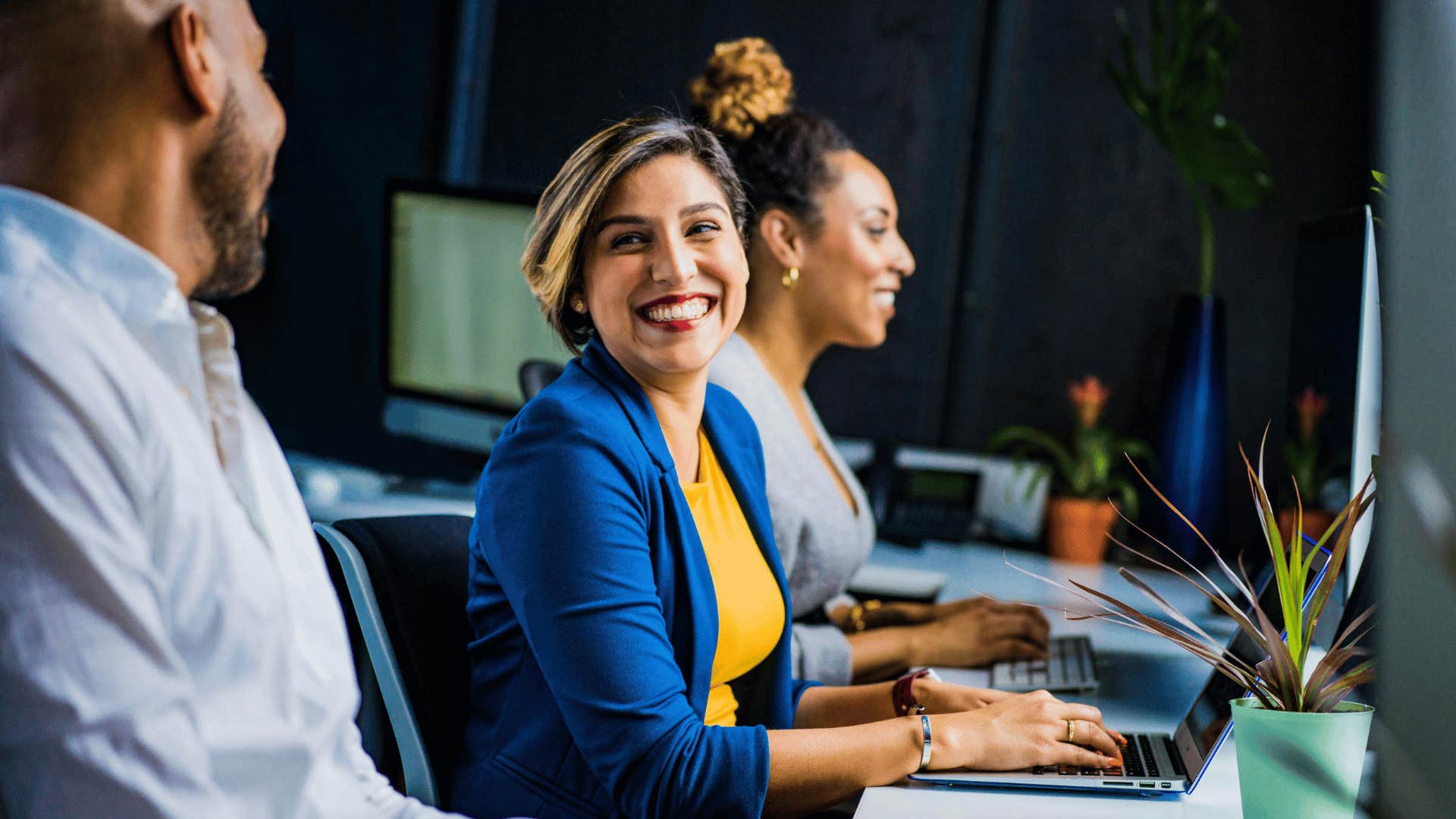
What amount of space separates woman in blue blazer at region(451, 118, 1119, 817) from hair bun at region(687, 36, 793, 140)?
505 millimetres

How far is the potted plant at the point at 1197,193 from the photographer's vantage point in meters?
2.53

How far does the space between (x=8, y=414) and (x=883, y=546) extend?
219 cm

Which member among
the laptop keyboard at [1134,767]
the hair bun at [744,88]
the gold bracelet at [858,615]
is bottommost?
the gold bracelet at [858,615]

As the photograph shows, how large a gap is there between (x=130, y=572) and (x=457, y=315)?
2.13 metres

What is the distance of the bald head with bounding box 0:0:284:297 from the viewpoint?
0.71 meters

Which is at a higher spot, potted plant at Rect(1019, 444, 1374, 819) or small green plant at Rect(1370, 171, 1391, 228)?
small green plant at Rect(1370, 171, 1391, 228)

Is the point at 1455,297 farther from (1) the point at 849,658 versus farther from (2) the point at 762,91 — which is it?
(2) the point at 762,91

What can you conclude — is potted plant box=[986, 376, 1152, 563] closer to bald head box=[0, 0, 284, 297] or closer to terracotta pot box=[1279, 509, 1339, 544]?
terracotta pot box=[1279, 509, 1339, 544]

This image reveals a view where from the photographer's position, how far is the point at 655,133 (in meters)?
1.36

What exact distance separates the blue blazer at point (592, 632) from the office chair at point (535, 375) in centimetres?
71

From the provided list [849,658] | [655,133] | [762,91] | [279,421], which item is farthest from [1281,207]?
[279,421]

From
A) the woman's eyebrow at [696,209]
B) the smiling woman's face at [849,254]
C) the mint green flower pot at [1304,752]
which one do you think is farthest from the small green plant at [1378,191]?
the smiling woman's face at [849,254]

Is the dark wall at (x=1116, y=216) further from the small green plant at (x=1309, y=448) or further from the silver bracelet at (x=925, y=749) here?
the silver bracelet at (x=925, y=749)

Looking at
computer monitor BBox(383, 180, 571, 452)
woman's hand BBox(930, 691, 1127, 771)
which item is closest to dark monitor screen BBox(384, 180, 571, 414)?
computer monitor BBox(383, 180, 571, 452)
